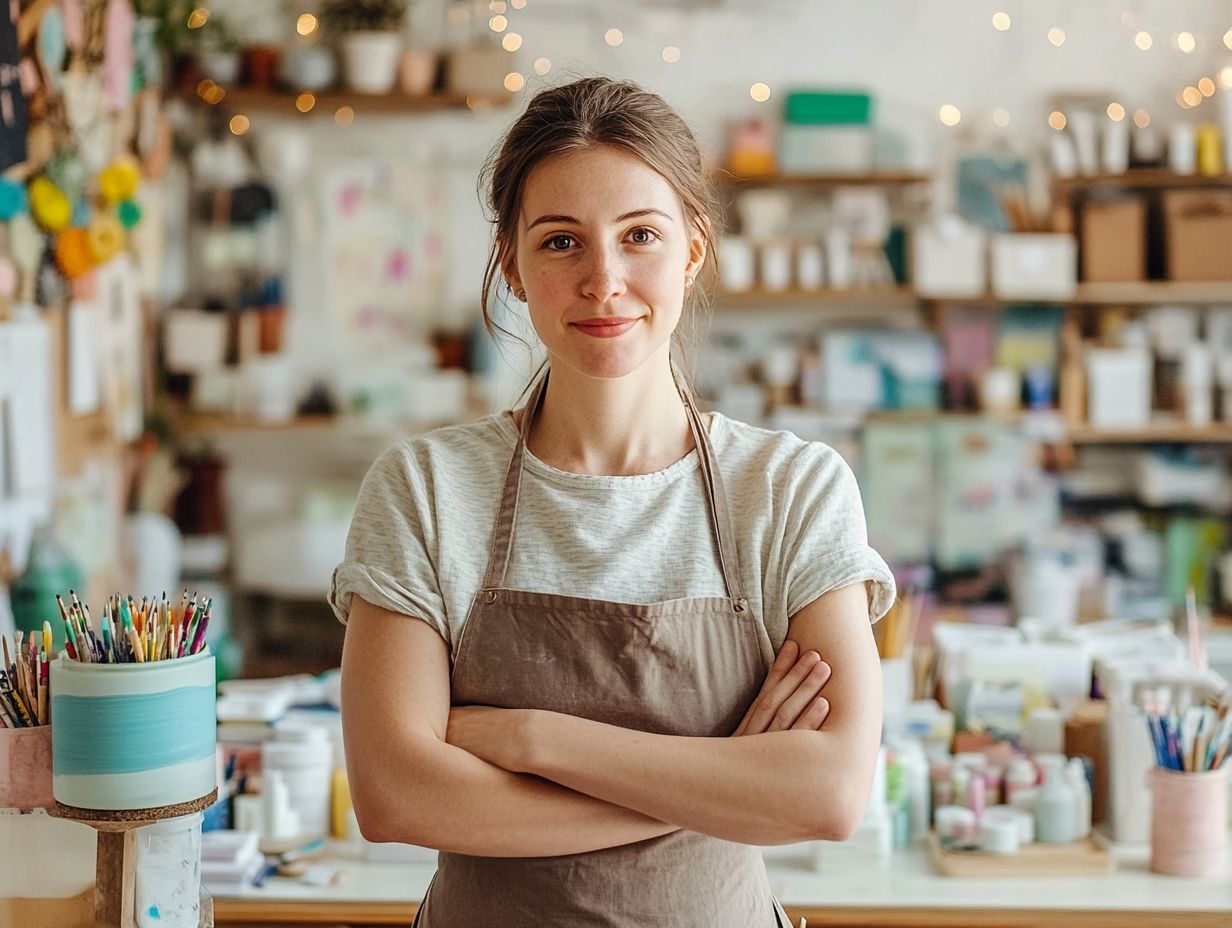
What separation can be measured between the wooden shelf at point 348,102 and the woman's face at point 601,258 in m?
3.73

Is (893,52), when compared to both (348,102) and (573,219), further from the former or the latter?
(573,219)

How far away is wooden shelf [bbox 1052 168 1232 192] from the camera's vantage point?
496 centimetres

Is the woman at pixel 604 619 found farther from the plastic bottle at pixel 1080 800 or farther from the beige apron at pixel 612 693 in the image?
the plastic bottle at pixel 1080 800

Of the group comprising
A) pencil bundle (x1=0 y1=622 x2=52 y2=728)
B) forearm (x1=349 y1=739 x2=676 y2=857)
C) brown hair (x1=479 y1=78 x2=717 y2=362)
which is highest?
brown hair (x1=479 y1=78 x2=717 y2=362)

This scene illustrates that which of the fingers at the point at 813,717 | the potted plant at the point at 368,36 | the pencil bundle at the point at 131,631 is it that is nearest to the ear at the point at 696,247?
the fingers at the point at 813,717

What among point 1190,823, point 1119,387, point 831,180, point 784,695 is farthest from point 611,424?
point 1119,387

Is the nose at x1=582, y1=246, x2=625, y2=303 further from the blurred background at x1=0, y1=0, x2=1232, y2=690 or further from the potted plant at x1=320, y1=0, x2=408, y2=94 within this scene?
the potted plant at x1=320, y1=0, x2=408, y2=94

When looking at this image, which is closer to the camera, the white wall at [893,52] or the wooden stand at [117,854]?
the wooden stand at [117,854]

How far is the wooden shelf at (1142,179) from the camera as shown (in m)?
4.96

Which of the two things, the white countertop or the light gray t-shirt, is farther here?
the white countertop

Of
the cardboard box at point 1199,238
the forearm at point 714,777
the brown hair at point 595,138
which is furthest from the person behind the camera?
the cardboard box at point 1199,238

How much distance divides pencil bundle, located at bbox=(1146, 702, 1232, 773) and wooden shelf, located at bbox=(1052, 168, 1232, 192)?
10.8 ft

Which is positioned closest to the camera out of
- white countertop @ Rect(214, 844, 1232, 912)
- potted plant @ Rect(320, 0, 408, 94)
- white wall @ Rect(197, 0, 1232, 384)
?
white countertop @ Rect(214, 844, 1232, 912)

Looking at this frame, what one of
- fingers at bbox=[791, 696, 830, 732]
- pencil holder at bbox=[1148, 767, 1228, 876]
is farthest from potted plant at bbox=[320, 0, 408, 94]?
fingers at bbox=[791, 696, 830, 732]
